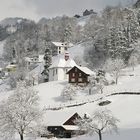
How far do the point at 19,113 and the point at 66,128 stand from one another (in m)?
17.1

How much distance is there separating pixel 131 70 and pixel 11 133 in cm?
5992

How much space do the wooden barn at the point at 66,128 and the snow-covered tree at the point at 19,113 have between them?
551 inches

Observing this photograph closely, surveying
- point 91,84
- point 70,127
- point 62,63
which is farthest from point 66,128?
point 62,63

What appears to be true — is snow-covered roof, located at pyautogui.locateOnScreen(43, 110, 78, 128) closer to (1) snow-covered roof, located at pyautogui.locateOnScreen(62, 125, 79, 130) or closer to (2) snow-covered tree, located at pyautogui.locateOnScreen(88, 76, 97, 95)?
(1) snow-covered roof, located at pyautogui.locateOnScreen(62, 125, 79, 130)

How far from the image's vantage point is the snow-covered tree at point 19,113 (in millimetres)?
57750

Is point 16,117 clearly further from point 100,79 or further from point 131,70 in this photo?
point 131,70

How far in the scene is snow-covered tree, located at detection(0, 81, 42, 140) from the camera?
57750mm

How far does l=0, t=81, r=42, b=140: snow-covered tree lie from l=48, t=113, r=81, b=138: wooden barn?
14005 millimetres

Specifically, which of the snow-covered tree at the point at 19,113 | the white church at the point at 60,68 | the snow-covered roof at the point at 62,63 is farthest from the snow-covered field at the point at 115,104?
the snow-covered roof at the point at 62,63

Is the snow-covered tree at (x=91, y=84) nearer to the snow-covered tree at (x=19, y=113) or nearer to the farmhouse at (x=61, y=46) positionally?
the snow-covered tree at (x=19, y=113)

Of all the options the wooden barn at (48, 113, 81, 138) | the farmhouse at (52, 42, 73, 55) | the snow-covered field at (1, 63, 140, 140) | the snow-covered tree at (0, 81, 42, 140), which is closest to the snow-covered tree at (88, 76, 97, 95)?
the snow-covered field at (1, 63, 140, 140)

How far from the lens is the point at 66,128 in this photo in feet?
242

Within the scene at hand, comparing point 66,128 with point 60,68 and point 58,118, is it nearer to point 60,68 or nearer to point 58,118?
point 58,118

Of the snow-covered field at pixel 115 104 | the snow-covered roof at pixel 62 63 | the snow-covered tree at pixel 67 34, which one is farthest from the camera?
the snow-covered tree at pixel 67 34
